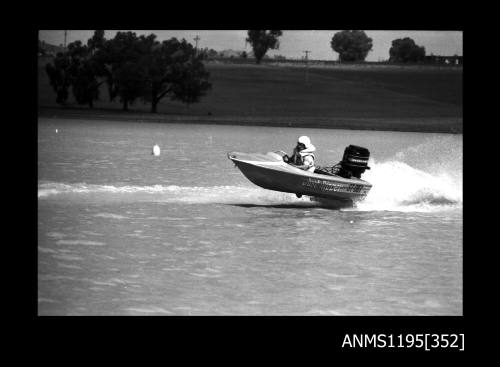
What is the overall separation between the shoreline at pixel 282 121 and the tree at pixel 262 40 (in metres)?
37.1

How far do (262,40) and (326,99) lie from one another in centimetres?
2276

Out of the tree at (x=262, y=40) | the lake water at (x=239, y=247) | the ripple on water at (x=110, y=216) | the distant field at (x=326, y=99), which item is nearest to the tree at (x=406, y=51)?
the distant field at (x=326, y=99)

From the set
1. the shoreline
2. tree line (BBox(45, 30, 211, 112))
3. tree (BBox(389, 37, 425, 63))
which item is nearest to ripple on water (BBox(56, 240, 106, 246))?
the shoreline

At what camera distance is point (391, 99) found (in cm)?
12594

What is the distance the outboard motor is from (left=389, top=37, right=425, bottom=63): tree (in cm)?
12769

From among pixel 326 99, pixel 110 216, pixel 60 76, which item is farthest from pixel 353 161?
pixel 326 99

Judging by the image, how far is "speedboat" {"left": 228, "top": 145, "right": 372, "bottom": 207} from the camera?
20.3 m

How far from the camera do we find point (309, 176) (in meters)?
20.3

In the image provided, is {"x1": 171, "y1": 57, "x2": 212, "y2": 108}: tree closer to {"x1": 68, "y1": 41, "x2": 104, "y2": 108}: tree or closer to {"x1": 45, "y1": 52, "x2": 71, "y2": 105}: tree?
{"x1": 68, "y1": 41, "x2": 104, "y2": 108}: tree

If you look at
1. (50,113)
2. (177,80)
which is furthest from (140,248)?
(177,80)

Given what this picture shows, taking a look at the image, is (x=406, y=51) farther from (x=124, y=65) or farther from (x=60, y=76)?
(x=60, y=76)

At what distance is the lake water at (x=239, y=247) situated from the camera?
484 inches

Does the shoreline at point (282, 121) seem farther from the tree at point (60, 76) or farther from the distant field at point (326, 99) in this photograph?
the tree at point (60, 76)
